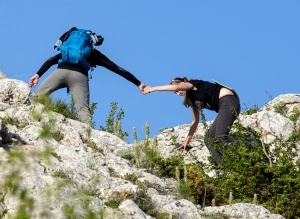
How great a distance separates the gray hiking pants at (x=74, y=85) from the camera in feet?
44.4

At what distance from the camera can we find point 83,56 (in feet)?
44.6

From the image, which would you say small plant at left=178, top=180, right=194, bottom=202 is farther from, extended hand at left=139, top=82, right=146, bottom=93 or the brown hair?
extended hand at left=139, top=82, right=146, bottom=93

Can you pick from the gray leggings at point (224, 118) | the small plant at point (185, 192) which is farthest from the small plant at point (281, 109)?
the small plant at point (185, 192)

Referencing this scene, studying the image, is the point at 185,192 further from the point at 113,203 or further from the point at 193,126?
the point at 193,126

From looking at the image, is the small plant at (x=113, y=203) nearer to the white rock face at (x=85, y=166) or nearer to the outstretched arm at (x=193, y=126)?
the white rock face at (x=85, y=166)

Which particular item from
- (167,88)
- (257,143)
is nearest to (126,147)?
(167,88)

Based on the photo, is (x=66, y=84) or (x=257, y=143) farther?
(x=66, y=84)

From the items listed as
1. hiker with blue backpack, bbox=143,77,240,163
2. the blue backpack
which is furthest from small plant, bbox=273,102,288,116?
the blue backpack

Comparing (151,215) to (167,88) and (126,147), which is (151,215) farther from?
(167,88)

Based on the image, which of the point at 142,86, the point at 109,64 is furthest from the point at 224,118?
the point at 109,64

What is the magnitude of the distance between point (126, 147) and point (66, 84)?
2294mm

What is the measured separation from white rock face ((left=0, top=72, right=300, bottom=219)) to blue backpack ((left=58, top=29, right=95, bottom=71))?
126cm

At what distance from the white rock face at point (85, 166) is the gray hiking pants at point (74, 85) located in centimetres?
101

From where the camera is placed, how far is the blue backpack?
44.4ft
